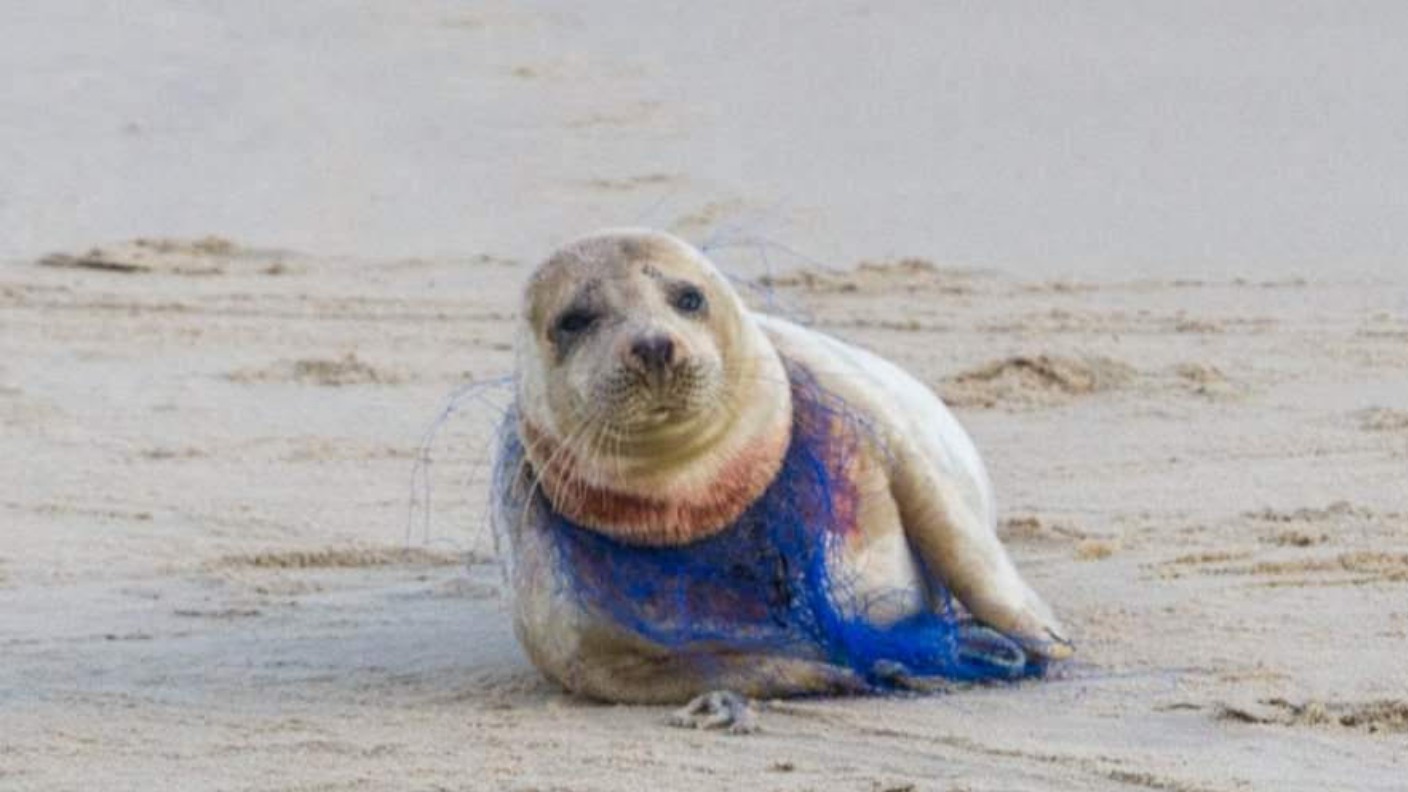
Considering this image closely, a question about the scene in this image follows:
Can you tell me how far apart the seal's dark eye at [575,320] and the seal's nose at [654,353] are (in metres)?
0.20

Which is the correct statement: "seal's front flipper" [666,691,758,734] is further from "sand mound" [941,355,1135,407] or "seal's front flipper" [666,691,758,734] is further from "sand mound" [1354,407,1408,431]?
"sand mound" [941,355,1135,407]

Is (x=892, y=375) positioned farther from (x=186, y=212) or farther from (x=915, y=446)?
(x=186, y=212)

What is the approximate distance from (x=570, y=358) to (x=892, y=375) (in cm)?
106

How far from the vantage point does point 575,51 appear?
16578mm

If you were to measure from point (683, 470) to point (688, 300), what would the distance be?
286 mm

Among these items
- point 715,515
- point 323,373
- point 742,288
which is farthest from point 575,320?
point 742,288

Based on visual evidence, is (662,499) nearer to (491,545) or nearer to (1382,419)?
(491,545)

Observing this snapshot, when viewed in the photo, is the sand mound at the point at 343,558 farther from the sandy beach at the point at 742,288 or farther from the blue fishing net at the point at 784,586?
the blue fishing net at the point at 784,586

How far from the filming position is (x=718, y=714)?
620cm

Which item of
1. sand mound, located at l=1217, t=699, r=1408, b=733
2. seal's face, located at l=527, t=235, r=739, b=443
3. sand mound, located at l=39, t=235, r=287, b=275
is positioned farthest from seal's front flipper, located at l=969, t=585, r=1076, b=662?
sand mound, located at l=39, t=235, r=287, b=275

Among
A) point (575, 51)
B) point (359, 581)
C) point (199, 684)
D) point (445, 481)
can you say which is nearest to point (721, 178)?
point (575, 51)

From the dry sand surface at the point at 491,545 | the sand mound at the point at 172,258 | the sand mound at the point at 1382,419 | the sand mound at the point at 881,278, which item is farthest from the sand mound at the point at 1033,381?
the sand mound at the point at 172,258

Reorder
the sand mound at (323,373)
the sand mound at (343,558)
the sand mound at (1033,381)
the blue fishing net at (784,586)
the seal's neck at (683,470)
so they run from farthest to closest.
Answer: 1. the sand mound at (323,373)
2. the sand mound at (1033,381)
3. the sand mound at (343,558)
4. the blue fishing net at (784,586)
5. the seal's neck at (683,470)

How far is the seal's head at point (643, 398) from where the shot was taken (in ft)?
20.0
